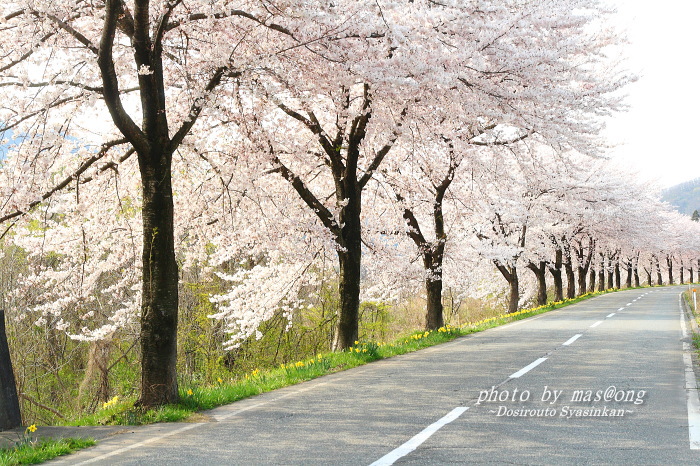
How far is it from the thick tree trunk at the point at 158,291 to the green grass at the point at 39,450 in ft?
5.56

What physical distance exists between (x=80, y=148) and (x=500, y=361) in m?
8.23

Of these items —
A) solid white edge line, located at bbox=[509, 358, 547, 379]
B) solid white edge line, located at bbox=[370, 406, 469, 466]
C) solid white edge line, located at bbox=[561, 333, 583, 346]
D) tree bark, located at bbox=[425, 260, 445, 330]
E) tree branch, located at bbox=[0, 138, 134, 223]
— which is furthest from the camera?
tree bark, located at bbox=[425, 260, 445, 330]

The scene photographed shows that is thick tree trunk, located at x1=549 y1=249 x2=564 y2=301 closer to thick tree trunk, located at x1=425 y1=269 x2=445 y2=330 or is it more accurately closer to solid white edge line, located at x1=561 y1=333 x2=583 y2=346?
thick tree trunk, located at x1=425 y1=269 x2=445 y2=330

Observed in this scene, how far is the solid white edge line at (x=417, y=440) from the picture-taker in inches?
186

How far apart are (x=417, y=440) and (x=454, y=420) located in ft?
3.07

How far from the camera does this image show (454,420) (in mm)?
6148

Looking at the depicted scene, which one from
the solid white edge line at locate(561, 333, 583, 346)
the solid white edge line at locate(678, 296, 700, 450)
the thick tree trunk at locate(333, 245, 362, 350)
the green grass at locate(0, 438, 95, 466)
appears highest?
the thick tree trunk at locate(333, 245, 362, 350)

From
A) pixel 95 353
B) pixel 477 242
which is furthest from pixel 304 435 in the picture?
pixel 477 242

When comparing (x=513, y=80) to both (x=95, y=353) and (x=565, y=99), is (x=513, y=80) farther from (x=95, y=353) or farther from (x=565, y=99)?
(x=95, y=353)

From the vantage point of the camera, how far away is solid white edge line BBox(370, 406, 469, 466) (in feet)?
15.5

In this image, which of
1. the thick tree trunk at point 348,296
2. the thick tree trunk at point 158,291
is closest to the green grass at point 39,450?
the thick tree trunk at point 158,291

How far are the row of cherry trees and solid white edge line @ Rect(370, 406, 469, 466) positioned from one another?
359cm

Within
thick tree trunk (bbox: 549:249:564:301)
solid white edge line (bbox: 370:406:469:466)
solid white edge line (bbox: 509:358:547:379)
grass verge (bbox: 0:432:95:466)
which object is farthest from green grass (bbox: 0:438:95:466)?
thick tree trunk (bbox: 549:249:564:301)

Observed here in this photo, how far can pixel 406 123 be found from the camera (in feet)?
37.1
